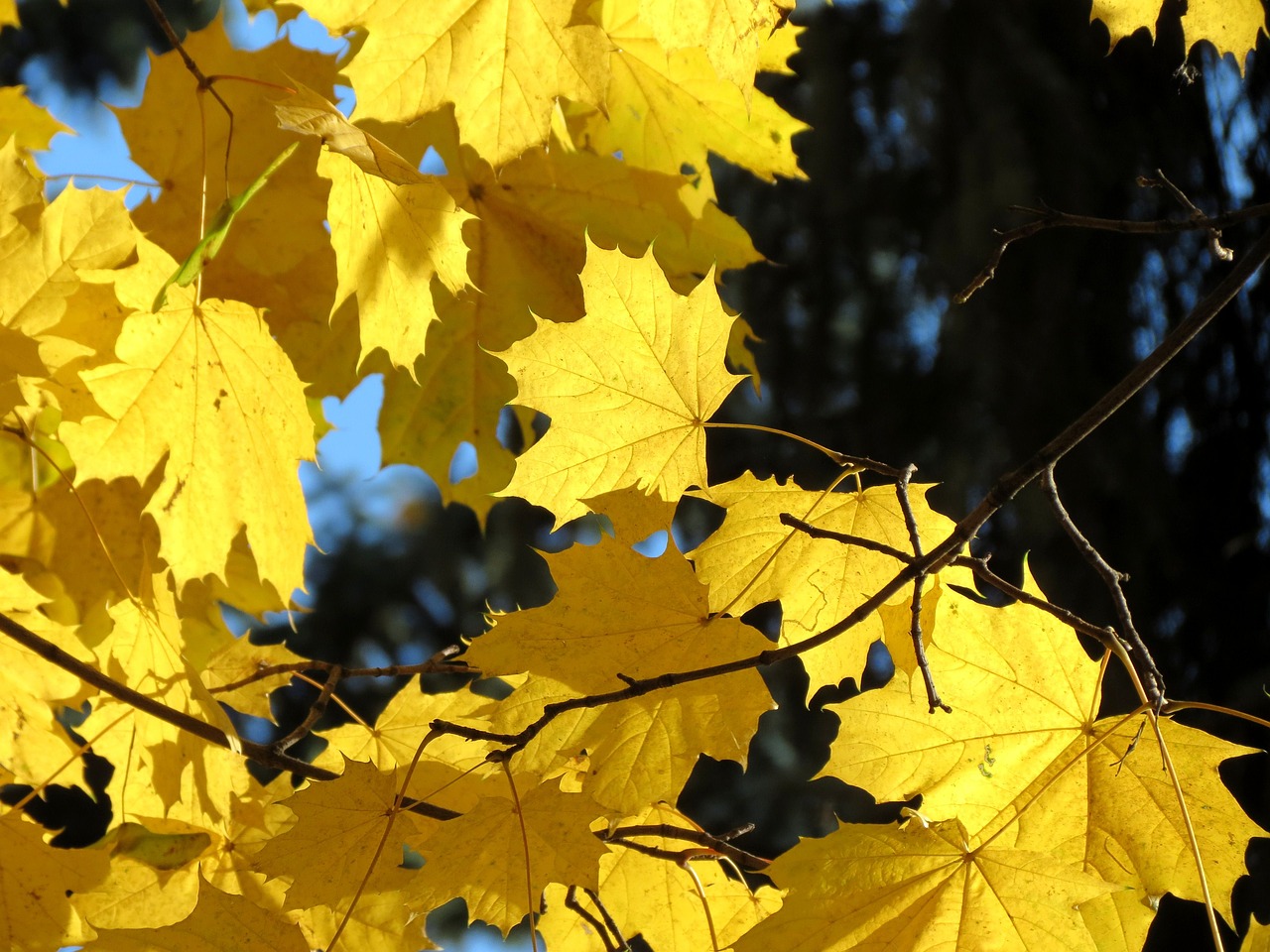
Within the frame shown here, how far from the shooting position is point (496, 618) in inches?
29.9

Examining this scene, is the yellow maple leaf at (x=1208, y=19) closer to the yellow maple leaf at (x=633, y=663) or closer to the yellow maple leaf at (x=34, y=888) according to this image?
the yellow maple leaf at (x=633, y=663)

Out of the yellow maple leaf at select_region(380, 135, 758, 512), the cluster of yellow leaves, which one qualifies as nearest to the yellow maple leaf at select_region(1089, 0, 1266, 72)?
the cluster of yellow leaves

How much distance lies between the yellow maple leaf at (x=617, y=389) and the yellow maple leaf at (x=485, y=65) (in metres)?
0.17

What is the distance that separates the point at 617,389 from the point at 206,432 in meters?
0.43

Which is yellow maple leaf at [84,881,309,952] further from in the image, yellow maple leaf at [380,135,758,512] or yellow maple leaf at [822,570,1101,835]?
yellow maple leaf at [380,135,758,512]

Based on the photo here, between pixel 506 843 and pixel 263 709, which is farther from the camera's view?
pixel 263 709

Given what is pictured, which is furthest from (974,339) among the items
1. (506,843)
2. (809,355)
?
(506,843)

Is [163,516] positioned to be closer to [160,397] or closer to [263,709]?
[160,397]

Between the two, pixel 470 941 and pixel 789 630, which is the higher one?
pixel 789 630

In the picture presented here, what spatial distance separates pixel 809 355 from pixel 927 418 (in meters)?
0.51

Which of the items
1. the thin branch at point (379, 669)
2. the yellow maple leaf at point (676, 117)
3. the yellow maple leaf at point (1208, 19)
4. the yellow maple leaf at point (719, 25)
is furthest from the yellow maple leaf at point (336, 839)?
the yellow maple leaf at point (1208, 19)

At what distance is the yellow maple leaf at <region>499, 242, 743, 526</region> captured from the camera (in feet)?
2.78

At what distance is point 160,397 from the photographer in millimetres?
→ 1005

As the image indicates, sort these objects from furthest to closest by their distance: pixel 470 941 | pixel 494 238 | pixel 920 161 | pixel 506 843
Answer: pixel 470 941 → pixel 920 161 → pixel 494 238 → pixel 506 843
